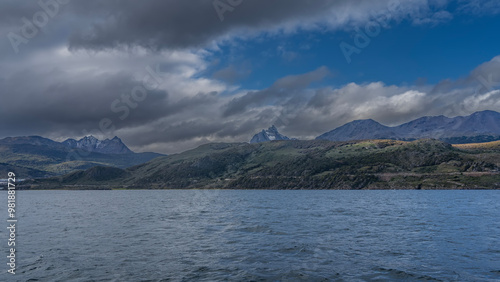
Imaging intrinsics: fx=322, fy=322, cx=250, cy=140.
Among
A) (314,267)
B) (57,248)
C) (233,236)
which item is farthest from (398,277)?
(57,248)

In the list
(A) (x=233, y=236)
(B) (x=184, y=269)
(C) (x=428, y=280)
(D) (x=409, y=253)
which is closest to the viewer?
(C) (x=428, y=280)

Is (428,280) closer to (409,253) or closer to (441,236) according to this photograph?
(409,253)

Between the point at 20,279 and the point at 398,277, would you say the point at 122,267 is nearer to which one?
the point at 20,279

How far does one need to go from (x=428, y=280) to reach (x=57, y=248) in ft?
158

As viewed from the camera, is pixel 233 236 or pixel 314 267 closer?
pixel 314 267

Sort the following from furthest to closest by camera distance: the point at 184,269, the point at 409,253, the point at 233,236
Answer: the point at 233,236 < the point at 409,253 < the point at 184,269

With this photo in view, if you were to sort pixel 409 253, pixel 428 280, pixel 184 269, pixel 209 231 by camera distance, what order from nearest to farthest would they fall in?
1. pixel 428 280
2. pixel 184 269
3. pixel 409 253
4. pixel 209 231

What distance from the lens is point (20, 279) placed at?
3161 cm

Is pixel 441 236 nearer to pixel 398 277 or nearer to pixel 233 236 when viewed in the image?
pixel 398 277

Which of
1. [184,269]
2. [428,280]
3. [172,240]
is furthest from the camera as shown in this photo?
[172,240]

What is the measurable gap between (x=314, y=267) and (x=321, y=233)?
2329cm

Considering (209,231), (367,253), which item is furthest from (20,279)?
(367,253)

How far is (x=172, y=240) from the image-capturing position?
52219 millimetres

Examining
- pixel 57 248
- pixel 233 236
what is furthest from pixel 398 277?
pixel 57 248
